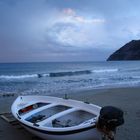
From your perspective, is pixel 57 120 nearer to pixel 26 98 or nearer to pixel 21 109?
pixel 21 109

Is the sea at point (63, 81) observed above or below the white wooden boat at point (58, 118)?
below

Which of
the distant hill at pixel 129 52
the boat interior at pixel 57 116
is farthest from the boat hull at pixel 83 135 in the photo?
the distant hill at pixel 129 52

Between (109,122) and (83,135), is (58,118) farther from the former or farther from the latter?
(109,122)

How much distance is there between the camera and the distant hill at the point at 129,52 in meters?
A: 139

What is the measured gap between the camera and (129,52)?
479ft

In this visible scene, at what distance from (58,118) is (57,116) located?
4.2 inches

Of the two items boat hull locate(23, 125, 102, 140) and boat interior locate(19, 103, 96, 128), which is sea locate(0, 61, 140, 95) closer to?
boat interior locate(19, 103, 96, 128)

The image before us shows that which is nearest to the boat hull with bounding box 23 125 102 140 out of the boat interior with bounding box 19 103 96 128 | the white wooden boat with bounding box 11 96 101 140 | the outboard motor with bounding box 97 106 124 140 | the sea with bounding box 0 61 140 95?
the white wooden boat with bounding box 11 96 101 140

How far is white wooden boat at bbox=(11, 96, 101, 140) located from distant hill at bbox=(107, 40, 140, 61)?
439 ft

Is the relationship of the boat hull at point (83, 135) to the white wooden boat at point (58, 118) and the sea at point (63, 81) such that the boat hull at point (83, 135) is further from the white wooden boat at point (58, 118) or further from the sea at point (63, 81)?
the sea at point (63, 81)

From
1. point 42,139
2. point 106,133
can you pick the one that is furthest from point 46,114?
point 106,133

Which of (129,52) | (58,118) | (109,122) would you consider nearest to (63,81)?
(58,118)

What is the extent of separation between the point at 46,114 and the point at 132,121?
2.67 meters

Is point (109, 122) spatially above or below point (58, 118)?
above
